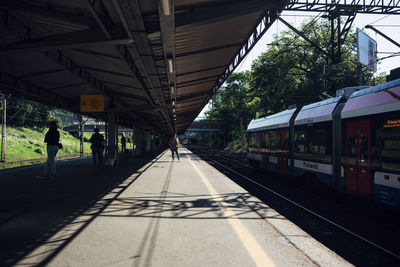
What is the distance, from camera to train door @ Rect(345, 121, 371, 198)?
6.82m

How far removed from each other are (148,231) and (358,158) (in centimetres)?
498

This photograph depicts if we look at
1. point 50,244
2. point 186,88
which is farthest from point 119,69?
point 50,244

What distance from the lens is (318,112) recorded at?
31.8 feet

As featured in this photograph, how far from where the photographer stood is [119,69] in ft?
Answer: 38.4

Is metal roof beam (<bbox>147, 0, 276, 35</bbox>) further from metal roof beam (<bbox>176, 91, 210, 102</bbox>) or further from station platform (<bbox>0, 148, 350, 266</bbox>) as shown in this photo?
metal roof beam (<bbox>176, 91, 210, 102</bbox>)

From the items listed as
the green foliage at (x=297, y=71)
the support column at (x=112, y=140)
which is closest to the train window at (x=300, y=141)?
the support column at (x=112, y=140)

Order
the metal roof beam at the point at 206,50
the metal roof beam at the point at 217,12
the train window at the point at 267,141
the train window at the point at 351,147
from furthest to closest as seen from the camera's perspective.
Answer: the train window at the point at 267,141 → the metal roof beam at the point at 206,50 → the train window at the point at 351,147 → the metal roof beam at the point at 217,12

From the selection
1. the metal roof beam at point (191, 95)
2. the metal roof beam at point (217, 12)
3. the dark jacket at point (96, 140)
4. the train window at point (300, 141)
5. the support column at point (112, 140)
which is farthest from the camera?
the metal roof beam at point (191, 95)

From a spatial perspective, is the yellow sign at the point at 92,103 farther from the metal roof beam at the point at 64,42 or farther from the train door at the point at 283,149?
the train door at the point at 283,149

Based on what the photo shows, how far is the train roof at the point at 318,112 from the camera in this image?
29.2 feet

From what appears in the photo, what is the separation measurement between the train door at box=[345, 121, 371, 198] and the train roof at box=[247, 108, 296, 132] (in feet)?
14.9

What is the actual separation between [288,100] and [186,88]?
1729 centimetres

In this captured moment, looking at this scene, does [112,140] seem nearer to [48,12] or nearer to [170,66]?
[170,66]

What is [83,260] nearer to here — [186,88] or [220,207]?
[220,207]
